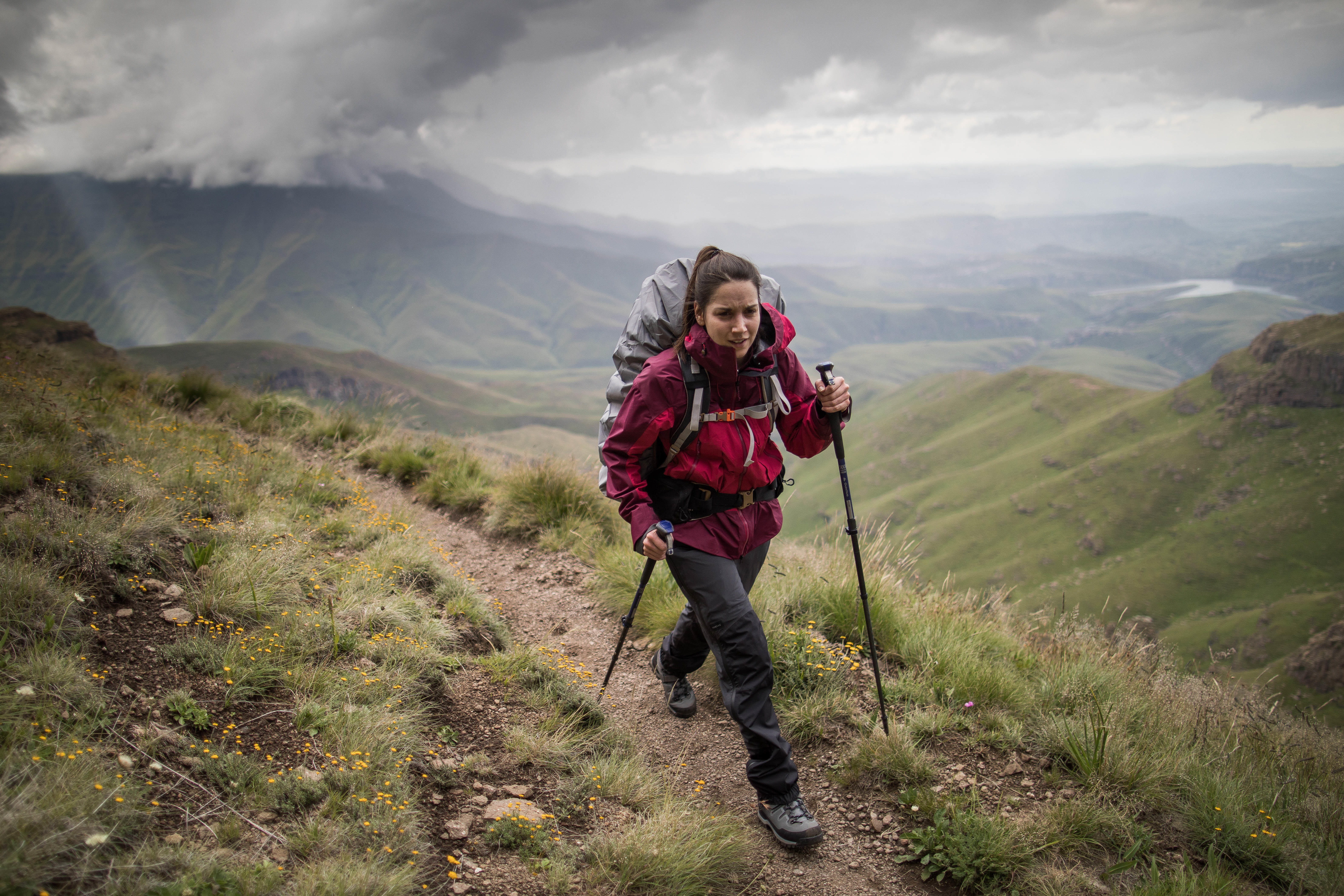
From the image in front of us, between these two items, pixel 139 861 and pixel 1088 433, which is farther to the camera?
pixel 1088 433

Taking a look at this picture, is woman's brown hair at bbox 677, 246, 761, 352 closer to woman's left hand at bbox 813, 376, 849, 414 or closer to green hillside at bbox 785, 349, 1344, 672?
woman's left hand at bbox 813, 376, 849, 414

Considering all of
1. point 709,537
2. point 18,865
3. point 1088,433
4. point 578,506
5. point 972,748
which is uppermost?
point 709,537

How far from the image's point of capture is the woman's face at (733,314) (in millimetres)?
3889

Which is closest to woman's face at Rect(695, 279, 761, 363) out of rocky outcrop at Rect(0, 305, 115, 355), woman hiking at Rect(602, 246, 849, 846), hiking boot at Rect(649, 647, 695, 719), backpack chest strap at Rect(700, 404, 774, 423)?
woman hiking at Rect(602, 246, 849, 846)

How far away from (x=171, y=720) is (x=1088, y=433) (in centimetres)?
18588

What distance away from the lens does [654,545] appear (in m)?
3.77

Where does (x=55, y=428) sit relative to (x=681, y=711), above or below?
above

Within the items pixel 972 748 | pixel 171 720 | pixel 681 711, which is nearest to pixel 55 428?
pixel 171 720

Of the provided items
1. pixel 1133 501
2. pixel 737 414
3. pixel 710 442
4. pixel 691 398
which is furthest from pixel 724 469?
pixel 1133 501

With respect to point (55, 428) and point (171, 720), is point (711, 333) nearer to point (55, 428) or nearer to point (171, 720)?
point (171, 720)

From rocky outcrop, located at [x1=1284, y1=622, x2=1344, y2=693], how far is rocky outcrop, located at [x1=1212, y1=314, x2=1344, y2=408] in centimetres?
8996

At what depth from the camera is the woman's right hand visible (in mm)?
3766

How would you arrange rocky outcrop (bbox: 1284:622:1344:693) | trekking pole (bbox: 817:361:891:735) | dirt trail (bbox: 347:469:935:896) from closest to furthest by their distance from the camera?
dirt trail (bbox: 347:469:935:896) < trekking pole (bbox: 817:361:891:735) < rocky outcrop (bbox: 1284:622:1344:693)

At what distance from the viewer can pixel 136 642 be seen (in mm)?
3992
